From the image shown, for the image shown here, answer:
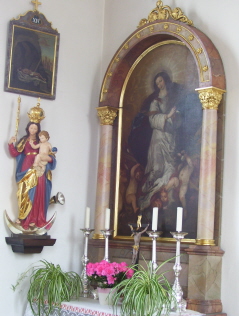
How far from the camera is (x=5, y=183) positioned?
7.75 meters

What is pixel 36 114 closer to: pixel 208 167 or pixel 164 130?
pixel 164 130

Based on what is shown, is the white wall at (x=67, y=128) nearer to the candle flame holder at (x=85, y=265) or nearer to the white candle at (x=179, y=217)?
the candle flame holder at (x=85, y=265)

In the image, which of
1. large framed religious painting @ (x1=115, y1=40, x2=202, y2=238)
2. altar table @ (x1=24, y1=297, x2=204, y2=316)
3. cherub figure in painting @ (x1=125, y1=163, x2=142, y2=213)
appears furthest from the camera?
cherub figure in painting @ (x1=125, y1=163, x2=142, y2=213)

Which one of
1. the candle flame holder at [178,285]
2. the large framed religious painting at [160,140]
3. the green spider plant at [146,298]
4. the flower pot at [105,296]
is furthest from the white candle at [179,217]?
the flower pot at [105,296]

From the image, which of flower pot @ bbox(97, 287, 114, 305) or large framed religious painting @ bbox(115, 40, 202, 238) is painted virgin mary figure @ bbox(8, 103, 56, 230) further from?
flower pot @ bbox(97, 287, 114, 305)

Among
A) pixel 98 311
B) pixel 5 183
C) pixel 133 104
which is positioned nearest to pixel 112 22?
pixel 133 104

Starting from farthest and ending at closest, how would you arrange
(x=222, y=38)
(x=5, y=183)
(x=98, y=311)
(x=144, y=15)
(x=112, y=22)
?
(x=112, y=22), (x=144, y=15), (x=5, y=183), (x=222, y=38), (x=98, y=311)

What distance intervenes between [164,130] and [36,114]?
5.25ft

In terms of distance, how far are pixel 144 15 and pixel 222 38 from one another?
150cm

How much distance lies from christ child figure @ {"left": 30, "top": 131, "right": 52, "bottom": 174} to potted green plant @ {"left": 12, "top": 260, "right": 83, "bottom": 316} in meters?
1.17

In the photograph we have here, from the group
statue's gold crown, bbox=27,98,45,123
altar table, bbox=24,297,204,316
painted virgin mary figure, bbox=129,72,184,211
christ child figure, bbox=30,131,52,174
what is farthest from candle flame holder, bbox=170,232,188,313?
statue's gold crown, bbox=27,98,45,123

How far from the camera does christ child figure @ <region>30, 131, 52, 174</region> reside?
777 cm

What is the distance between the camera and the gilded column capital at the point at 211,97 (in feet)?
22.9

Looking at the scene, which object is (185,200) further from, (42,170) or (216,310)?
Answer: (42,170)
